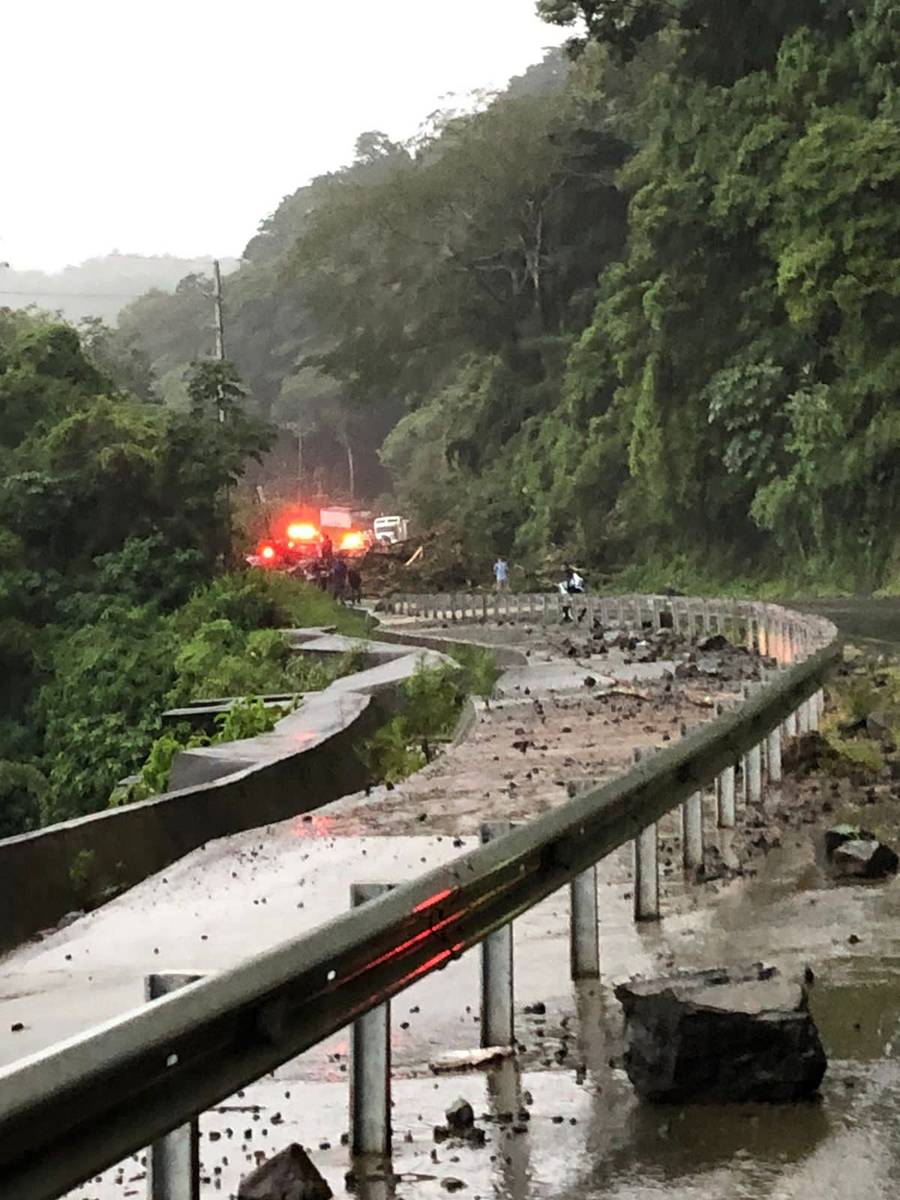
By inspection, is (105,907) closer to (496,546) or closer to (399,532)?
(496,546)

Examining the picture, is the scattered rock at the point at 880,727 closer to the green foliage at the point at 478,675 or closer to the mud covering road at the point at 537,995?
the mud covering road at the point at 537,995

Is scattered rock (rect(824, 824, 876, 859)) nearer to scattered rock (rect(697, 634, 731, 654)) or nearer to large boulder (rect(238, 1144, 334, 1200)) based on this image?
large boulder (rect(238, 1144, 334, 1200))

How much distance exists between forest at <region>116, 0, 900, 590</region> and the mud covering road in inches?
1341

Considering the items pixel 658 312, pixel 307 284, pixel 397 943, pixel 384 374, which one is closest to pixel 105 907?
pixel 397 943

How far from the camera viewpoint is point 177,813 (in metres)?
11.7

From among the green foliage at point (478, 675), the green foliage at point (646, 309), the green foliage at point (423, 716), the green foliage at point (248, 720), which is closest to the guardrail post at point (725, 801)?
the green foliage at point (423, 716)

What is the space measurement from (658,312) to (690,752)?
42.5 m

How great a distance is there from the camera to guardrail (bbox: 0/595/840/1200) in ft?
10.0

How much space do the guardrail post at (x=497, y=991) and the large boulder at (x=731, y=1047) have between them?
2.28ft

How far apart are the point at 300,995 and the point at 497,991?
1698mm

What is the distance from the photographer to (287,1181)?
4.20 meters

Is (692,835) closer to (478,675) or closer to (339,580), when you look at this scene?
(478,675)

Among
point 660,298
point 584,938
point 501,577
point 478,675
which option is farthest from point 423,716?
point 501,577

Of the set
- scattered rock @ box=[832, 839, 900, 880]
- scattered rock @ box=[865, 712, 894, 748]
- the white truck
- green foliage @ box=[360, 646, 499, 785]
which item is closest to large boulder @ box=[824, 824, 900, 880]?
scattered rock @ box=[832, 839, 900, 880]
